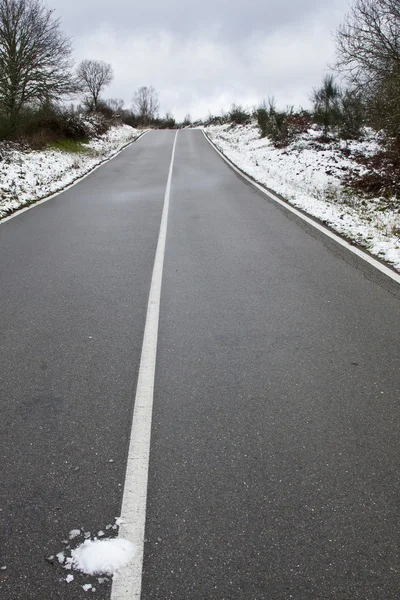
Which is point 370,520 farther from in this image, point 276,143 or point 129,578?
point 276,143

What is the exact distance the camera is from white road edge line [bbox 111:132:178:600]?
1.93 metres

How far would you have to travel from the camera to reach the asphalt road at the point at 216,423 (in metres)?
2.01

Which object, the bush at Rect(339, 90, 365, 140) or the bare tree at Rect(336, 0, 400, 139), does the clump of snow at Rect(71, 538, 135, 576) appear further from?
the bush at Rect(339, 90, 365, 140)

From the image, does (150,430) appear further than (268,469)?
Yes

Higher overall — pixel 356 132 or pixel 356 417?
pixel 356 132

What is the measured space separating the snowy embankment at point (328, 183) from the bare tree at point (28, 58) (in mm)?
11020

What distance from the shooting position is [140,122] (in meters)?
65.0

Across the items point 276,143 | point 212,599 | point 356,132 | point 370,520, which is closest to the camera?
point 212,599

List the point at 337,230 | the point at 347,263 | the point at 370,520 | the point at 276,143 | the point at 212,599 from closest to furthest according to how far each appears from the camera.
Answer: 1. the point at 212,599
2. the point at 370,520
3. the point at 347,263
4. the point at 337,230
5. the point at 276,143

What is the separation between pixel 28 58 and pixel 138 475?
25.9 metres

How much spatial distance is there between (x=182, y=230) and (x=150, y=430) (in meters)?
6.19

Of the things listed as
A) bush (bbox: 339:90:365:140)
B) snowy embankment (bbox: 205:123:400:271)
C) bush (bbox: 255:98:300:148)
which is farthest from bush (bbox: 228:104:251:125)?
bush (bbox: 339:90:365:140)

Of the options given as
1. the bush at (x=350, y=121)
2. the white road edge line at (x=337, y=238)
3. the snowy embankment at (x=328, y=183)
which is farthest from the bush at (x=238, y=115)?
the white road edge line at (x=337, y=238)

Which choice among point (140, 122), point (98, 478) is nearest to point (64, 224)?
point (98, 478)
